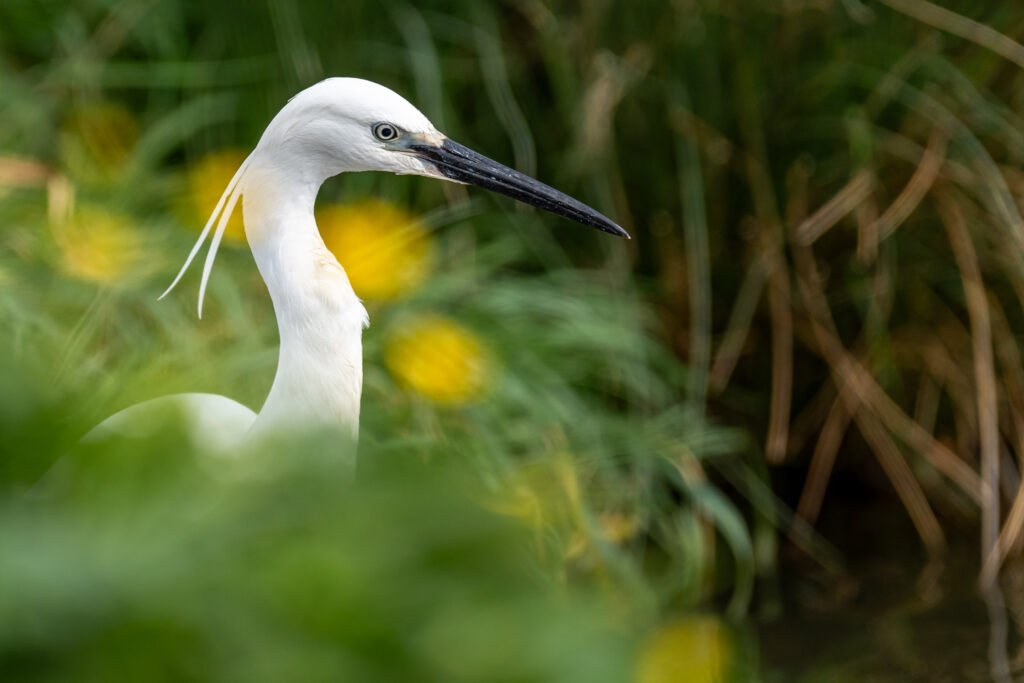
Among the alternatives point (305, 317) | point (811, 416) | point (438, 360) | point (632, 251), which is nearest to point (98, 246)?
point (438, 360)

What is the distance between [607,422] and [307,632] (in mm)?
2347

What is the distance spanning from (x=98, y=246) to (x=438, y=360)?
2.22 feet

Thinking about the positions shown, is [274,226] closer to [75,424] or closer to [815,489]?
[75,424]

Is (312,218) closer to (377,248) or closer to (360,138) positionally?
(360,138)

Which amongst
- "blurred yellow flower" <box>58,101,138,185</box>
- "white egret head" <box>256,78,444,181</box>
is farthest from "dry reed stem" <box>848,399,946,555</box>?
"blurred yellow flower" <box>58,101,138,185</box>

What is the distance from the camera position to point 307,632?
0.63 metres

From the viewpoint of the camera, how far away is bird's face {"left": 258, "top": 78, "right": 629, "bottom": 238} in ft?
7.02

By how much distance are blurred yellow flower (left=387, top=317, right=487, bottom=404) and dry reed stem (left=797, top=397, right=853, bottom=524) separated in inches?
44.6

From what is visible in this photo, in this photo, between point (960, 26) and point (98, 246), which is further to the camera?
point (960, 26)

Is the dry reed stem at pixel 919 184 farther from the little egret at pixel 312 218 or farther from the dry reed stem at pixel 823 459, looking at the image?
the little egret at pixel 312 218

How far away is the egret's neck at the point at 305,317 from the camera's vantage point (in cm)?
207

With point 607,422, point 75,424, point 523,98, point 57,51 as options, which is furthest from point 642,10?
point 75,424

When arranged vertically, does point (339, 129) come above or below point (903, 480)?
above

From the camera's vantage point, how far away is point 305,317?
207 cm
